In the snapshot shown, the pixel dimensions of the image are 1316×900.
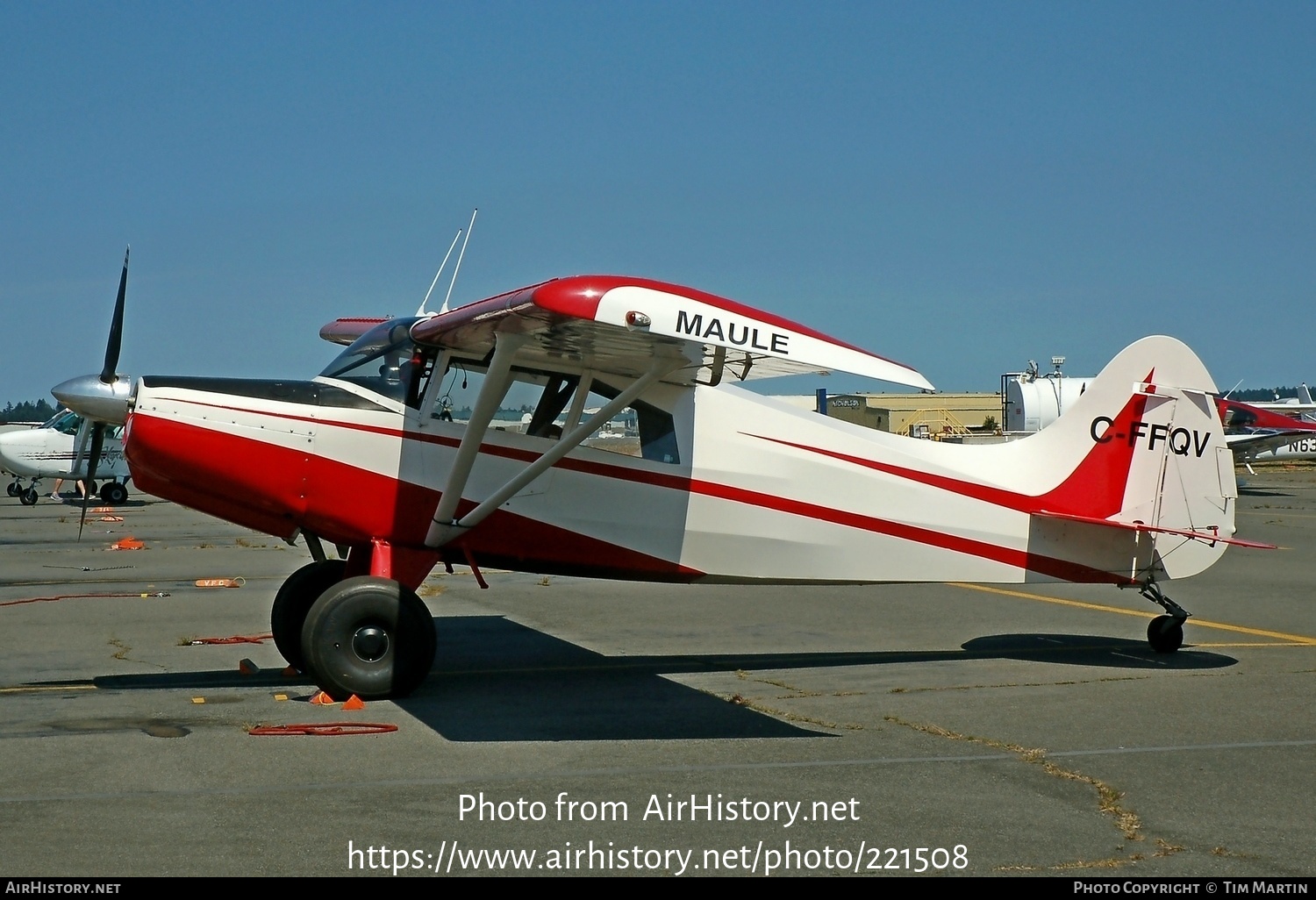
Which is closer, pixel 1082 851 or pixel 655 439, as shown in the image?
pixel 1082 851

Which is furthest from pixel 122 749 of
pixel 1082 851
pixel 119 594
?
pixel 119 594

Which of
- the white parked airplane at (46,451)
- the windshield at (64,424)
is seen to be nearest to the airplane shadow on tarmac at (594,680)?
the white parked airplane at (46,451)

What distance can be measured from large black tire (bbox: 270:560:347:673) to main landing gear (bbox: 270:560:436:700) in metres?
1.38

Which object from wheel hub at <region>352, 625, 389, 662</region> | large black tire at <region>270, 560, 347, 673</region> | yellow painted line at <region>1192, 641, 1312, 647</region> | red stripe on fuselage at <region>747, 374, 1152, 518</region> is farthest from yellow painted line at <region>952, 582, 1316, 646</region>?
large black tire at <region>270, 560, 347, 673</region>

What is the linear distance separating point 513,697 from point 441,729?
1.17 metres

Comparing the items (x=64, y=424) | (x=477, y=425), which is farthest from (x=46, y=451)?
(x=477, y=425)

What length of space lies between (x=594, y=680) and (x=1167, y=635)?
4.87m

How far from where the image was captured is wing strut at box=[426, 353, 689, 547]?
8336 mm

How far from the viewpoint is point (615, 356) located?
8.68 metres

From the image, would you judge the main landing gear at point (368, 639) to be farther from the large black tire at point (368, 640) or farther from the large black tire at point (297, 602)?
the large black tire at point (297, 602)

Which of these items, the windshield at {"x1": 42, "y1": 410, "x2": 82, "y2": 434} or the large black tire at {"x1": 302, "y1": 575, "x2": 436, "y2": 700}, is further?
the windshield at {"x1": 42, "y1": 410, "x2": 82, "y2": 434}

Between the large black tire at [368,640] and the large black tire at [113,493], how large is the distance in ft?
94.2

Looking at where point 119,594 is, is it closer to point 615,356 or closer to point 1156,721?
point 615,356

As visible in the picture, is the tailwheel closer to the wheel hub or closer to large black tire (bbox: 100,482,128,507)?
the wheel hub
